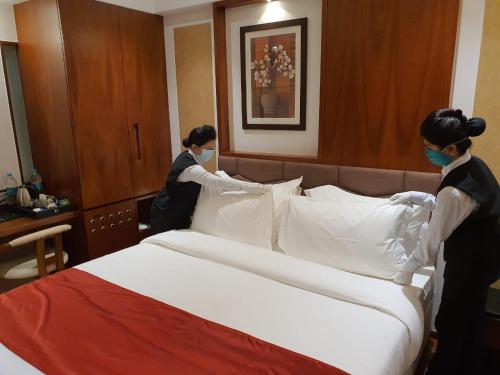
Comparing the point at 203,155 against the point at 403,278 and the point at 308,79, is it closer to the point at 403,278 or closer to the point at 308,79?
the point at 308,79

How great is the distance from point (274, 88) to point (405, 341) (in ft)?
6.43

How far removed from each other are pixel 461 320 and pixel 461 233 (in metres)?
0.40

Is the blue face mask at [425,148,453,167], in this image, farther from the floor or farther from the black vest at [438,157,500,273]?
the floor

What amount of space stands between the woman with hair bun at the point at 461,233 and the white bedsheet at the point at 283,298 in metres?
0.17

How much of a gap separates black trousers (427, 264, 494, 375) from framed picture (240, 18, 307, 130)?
1529 mm

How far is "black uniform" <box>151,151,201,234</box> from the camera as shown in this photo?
2549mm

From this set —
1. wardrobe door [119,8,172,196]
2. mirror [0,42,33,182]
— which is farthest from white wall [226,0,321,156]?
mirror [0,42,33,182]

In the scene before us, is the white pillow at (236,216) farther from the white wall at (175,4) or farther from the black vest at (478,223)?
the white wall at (175,4)

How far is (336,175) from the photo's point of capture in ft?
8.39

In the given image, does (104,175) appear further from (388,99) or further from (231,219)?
(388,99)

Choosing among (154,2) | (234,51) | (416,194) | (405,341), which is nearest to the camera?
(405,341)

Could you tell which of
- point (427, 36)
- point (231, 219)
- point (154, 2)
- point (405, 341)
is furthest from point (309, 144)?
point (154, 2)

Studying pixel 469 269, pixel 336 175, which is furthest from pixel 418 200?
pixel 336 175

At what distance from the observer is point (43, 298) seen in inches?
71.1
